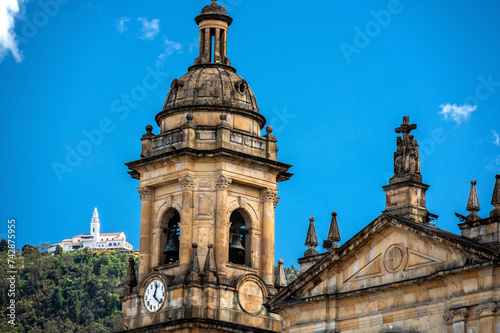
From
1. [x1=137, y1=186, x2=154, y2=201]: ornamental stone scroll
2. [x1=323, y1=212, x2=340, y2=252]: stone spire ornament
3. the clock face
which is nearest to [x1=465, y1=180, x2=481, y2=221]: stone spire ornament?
[x1=323, y1=212, x2=340, y2=252]: stone spire ornament

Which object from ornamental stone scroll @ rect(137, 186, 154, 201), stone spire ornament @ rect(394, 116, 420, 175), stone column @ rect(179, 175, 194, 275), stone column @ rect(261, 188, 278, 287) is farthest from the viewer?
ornamental stone scroll @ rect(137, 186, 154, 201)

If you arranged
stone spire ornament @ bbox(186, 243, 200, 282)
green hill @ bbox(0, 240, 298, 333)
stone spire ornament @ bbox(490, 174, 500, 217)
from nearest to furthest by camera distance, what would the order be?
stone spire ornament @ bbox(490, 174, 500, 217) → stone spire ornament @ bbox(186, 243, 200, 282) → green hill @ bbox(0, 240, 298, 333)

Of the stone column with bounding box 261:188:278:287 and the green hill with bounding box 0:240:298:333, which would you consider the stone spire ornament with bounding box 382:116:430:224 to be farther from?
the green hill with bounding box 0:240:298:333

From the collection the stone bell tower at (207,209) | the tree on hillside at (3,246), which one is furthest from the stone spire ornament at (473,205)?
the tree on hillside at (3,246)

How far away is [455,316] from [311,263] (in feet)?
21.7

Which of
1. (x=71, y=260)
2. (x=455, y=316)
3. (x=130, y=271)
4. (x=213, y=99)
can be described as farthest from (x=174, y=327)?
(x=71, y=260)

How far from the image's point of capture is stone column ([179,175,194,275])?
48.0 m

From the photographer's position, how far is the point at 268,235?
164ft

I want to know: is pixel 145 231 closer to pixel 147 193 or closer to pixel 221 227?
pixel 147 193

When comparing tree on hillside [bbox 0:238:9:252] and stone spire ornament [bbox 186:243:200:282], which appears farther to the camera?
tree on hillside [bbox 0:238:9:252]

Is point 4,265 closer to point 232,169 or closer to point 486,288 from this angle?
point 232,169

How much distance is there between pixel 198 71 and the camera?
51.5 m

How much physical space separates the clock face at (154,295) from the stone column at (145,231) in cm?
82

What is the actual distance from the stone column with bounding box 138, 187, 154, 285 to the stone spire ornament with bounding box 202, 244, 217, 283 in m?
2.71
